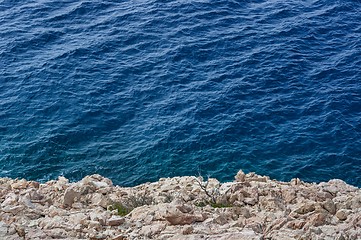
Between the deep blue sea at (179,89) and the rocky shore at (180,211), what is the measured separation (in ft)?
31.4

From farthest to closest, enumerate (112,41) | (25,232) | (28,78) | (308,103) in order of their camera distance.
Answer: (112,41) → (28,78) → (308,103) → (25,232)

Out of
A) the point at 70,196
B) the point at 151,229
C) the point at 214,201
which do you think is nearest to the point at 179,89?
the point at 70,196

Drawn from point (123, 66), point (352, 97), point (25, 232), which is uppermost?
point (25, 232)

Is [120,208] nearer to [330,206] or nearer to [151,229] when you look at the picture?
[151,229]

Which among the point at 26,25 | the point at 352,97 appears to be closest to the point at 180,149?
the point at 352,97

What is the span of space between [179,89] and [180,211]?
81.9 feet

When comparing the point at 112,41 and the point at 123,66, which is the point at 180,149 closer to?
the point at 123,66

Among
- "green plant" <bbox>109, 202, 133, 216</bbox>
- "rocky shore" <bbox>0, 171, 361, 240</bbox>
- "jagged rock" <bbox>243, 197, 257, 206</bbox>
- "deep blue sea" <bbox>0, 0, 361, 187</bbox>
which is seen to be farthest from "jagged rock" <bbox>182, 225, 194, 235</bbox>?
"deep blue sea" <bbox>0, 0, 361, 187</bbox>

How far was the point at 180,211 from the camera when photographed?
21.3 meters

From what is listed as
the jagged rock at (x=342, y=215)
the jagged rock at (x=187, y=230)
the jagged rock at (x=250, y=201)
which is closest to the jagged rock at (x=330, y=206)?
the jagged rock at (x=342, y=215)

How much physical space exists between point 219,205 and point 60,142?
1874 centimetres

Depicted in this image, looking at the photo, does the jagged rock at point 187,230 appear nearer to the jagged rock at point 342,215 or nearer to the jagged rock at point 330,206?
the jagged rock at point 342,215

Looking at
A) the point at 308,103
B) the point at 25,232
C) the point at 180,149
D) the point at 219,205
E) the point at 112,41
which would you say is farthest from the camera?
the point at 112,41

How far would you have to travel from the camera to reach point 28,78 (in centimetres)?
4759
